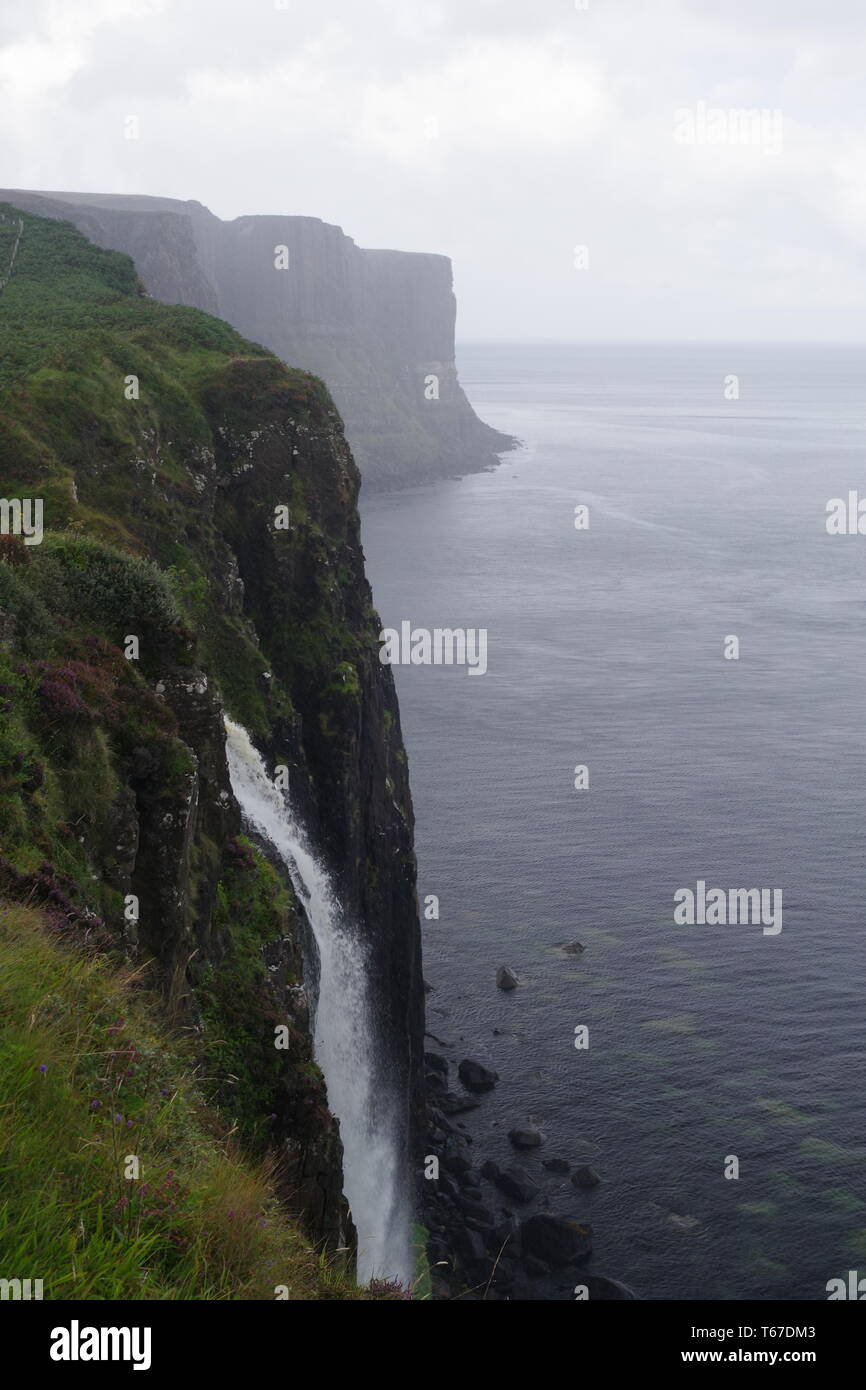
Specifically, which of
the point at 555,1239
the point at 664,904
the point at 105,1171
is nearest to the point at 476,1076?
the point at 555,1239

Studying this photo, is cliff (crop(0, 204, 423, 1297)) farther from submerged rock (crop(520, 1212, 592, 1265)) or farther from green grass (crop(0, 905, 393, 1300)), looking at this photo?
submerged rock (crop(520, 1212, 592, 1265))

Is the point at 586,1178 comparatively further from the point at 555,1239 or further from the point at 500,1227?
the point at 500,1227

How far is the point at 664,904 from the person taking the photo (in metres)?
65.3

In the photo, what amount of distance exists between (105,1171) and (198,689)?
16.5 m

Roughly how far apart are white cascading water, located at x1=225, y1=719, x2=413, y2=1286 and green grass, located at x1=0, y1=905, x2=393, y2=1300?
19313 millimetres

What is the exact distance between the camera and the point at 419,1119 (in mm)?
45344

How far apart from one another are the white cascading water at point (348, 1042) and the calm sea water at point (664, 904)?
8852mm

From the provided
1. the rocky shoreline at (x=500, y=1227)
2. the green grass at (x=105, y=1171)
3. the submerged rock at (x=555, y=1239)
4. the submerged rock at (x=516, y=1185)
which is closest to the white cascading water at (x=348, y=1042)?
the rocky shoreline at (x=500, y=1227)

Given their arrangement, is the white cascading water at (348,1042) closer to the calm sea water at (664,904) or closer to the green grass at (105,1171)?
the calm sea water at (664,904)

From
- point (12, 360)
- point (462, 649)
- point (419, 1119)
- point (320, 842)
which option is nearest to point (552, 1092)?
point (419, 1119)

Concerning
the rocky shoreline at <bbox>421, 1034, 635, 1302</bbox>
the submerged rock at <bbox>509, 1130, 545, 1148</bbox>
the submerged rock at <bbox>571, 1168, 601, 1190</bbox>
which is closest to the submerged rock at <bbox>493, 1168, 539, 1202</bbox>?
the rocky shoreline at <bbox>421, 1034, 635, 1302</bbox>

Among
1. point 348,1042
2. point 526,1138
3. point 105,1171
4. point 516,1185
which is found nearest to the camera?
point 105,1171

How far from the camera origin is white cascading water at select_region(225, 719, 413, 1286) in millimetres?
33719
